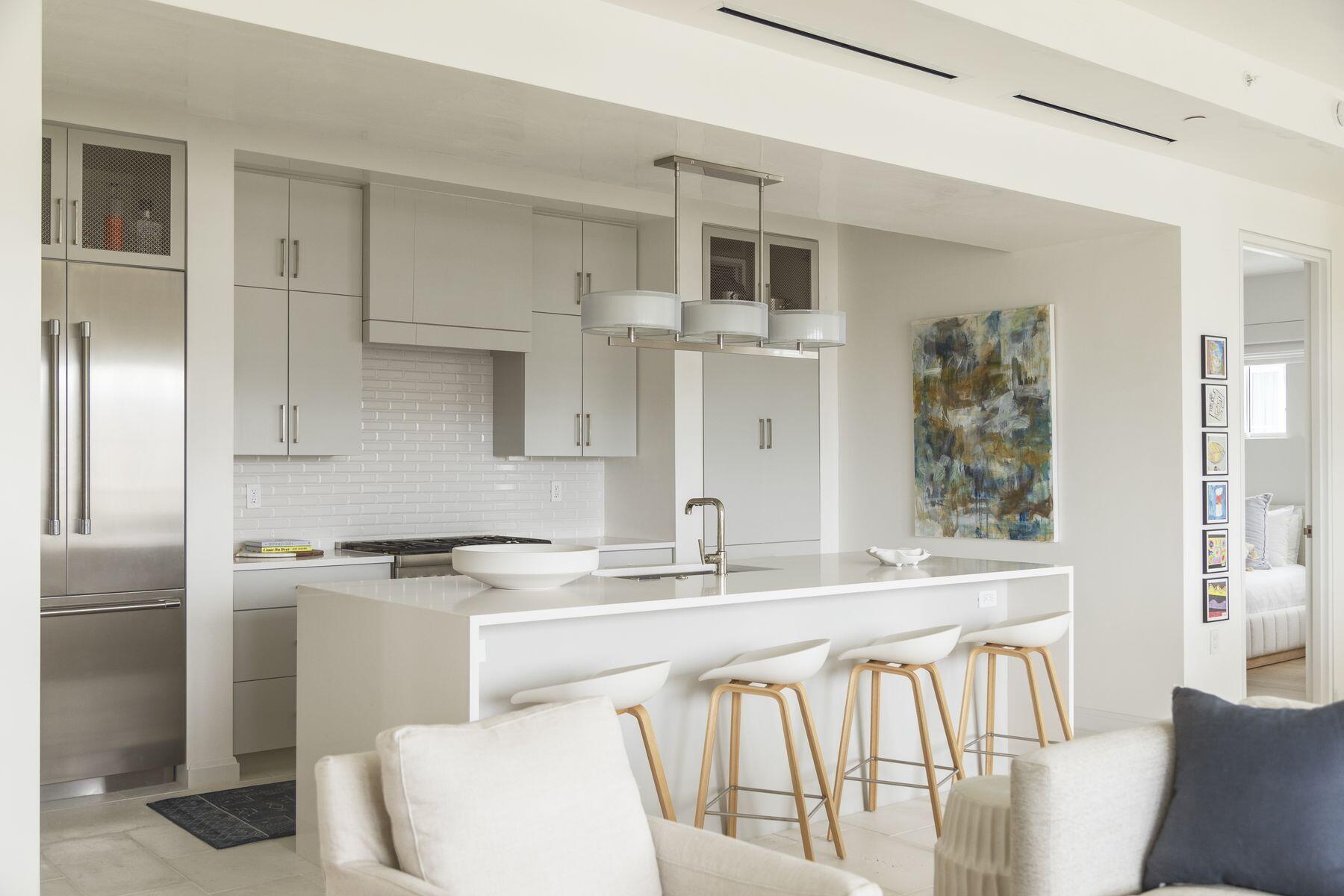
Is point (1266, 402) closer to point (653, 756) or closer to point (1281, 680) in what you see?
point (1281, 680)

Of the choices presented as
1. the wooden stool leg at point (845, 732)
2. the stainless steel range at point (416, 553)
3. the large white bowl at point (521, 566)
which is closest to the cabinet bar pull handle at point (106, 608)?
the stainless steel range at point (416, 553)

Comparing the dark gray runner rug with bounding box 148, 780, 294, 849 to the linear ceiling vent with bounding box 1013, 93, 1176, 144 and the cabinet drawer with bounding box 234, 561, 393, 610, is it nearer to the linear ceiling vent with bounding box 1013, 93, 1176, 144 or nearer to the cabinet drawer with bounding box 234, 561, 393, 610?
the cabinet drawer with bounding box 234, 561, 393, 610

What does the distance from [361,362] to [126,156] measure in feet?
4.74

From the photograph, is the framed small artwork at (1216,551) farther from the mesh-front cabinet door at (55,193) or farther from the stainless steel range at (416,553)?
the mesh-front cabinet door at (55,193)

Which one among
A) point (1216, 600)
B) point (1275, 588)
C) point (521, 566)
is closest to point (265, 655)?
point (521, 566)

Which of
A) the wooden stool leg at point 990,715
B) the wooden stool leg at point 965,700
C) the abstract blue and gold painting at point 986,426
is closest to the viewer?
the wooden stool leg at point 965,700

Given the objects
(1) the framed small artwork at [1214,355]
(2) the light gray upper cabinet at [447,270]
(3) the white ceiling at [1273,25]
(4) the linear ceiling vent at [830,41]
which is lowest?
(1) the framed small artwork at [1214,355]

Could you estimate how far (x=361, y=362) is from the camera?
5.57 meters

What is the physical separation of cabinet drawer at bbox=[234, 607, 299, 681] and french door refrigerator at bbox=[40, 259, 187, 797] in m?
0.26

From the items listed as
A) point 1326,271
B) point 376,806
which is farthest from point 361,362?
point 1326,271

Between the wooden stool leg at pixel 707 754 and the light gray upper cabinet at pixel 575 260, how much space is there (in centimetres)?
299

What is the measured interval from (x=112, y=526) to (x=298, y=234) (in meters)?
1.55

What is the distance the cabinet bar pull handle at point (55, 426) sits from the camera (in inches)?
168

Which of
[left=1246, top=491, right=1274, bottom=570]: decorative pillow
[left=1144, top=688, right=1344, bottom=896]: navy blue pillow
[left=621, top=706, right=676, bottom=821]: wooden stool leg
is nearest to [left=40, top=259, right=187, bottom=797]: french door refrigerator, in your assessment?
[left=621, top=706, right=676, bottom=821]: wooden stool leg
